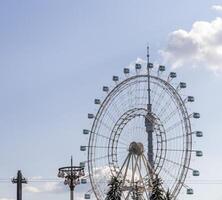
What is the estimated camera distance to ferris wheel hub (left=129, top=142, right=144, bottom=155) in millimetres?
122562

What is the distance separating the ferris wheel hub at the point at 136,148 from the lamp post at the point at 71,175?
11.7 m

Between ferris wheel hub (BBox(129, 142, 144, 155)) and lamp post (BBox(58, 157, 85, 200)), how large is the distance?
38.4 feet

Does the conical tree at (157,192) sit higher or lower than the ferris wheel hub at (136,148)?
lower

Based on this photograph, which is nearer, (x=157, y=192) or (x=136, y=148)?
(x=157, y=192)

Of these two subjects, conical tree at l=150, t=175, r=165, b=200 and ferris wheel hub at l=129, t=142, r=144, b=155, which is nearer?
conical tree at l=150, t=175, r=165, b=200

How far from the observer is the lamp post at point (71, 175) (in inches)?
4434

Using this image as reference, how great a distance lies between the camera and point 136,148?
4828 inches

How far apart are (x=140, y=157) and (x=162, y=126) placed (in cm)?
691

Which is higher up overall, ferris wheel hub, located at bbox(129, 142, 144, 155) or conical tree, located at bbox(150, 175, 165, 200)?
ferris wheel hub, located at bbox(129, 142, 144, 155)

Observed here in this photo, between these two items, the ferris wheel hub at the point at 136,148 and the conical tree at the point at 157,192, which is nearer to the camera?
the conical tree at the point at 157,192

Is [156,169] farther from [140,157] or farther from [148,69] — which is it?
[148,69]

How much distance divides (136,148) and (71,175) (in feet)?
48.0

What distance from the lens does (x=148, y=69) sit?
12662 centimetres

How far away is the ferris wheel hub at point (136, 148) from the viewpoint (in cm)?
12256
